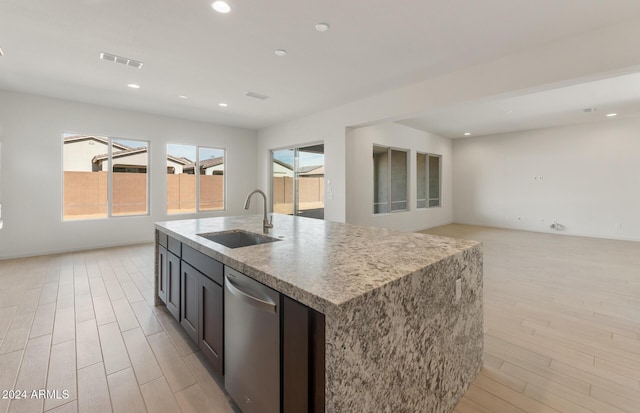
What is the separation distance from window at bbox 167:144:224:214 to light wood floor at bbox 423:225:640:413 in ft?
20.0

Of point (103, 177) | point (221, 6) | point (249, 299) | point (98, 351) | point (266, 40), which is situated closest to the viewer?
point (249, 299)

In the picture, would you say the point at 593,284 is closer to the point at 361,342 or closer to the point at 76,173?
the point at 361,342

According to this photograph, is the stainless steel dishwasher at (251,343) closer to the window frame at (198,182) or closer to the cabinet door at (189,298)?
the cabinet door at (189,298)

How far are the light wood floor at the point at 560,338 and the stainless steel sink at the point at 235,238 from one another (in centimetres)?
173

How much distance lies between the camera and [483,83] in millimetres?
3391

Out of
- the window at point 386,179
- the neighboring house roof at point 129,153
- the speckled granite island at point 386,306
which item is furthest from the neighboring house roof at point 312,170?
the speckled granite island at point 386,306

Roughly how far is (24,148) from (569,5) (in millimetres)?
7470

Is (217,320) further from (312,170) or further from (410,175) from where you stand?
(410,175)

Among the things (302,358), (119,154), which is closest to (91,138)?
(119,154)

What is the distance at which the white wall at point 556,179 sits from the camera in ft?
20.0

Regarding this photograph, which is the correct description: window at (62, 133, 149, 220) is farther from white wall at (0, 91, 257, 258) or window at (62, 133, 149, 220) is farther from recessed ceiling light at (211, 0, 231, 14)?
recessed ceiling light at (211, 0, 231, 14)

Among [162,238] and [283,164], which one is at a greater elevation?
[283,164]

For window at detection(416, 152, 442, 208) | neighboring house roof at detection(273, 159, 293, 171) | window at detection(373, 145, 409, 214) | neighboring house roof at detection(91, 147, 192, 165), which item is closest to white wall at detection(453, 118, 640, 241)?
window at detection(416, 152, 442, 208)

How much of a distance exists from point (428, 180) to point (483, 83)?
15.5 ft
